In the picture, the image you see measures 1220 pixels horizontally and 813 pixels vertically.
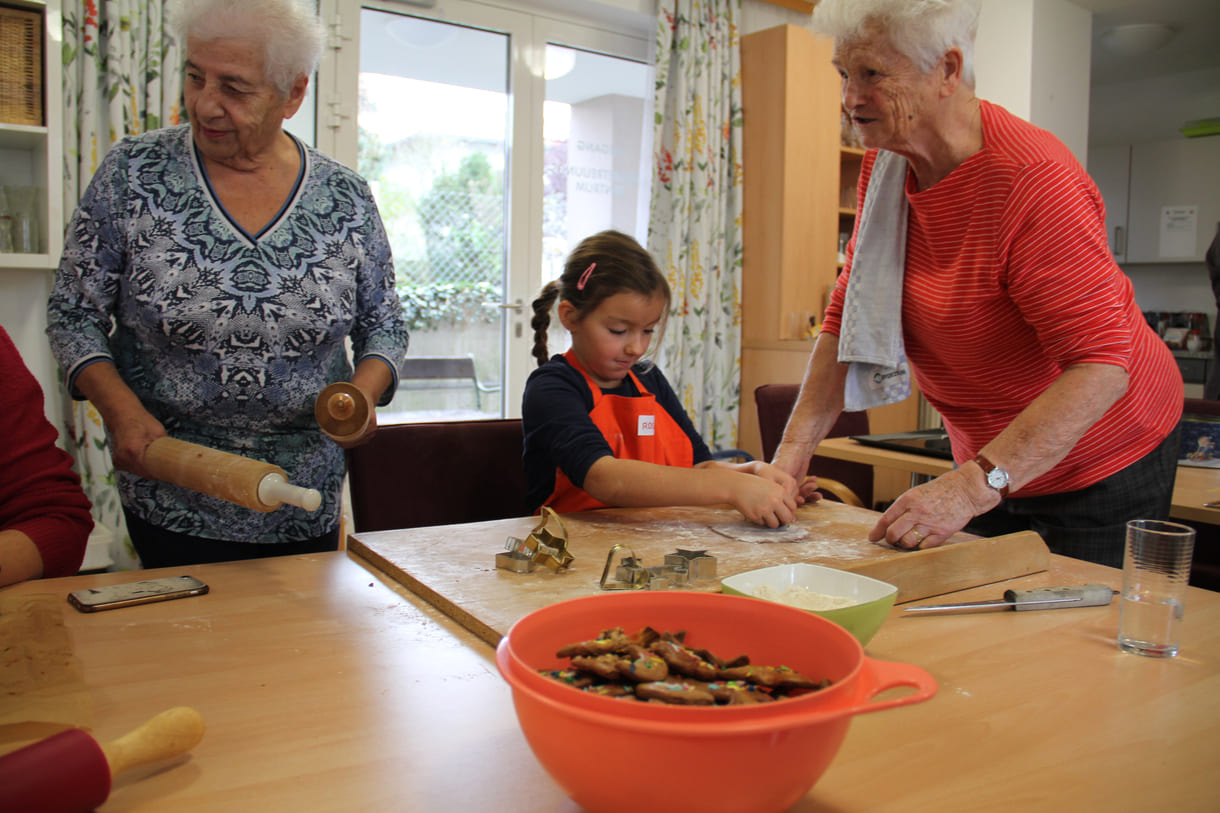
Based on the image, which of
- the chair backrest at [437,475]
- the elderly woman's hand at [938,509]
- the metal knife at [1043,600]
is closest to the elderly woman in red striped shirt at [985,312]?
the elderly woman's hand at [938,509]

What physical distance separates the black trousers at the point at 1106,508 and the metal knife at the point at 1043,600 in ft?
1.19

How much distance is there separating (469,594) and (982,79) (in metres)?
4.89

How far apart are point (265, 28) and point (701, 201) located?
336 cm

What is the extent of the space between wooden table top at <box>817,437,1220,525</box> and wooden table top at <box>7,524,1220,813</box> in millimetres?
805

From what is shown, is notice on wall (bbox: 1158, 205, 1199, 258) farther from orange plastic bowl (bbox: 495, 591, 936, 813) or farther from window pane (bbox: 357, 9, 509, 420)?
orange plastic bowl (bbox: 495, 591, 936, 813)

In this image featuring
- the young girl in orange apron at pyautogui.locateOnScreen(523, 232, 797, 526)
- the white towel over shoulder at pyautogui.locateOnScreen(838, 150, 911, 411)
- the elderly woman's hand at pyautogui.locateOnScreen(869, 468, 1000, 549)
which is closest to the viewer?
the elderly woman's hand at pyautogui.locateOnScreen(869, 468, 1000, 549)

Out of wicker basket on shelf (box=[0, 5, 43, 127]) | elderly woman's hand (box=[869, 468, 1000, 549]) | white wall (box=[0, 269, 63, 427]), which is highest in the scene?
wicker basket on shelf (box=[0, 5, 43, 127])

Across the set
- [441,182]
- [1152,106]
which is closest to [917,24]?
[441,182]

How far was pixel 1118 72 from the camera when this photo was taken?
6.27 metres

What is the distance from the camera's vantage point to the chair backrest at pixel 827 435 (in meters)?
2.82

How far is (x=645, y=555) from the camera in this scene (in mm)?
1268

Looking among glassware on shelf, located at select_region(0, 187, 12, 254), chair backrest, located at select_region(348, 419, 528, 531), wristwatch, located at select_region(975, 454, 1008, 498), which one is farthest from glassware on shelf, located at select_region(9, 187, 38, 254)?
wristwatch, located at select_region(975, 454, 1008, 498)

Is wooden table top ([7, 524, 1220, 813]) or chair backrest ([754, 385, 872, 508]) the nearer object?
wooden table top ([7, 524, 1220, 813])

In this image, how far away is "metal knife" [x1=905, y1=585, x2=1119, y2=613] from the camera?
1.09 metres
